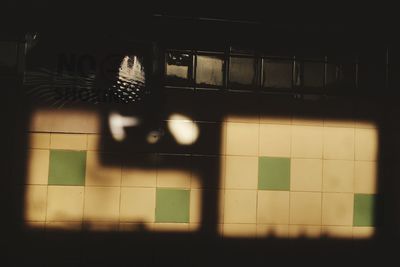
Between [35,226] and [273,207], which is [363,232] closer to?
[273,207]

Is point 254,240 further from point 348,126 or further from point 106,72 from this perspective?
point 106,72

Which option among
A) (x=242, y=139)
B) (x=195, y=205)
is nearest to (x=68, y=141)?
(x=195, y=205)

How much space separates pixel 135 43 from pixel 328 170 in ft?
5.91

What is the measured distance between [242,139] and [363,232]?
123cm

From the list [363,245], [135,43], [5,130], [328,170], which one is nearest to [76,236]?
[5,130]

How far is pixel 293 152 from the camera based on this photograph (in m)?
3.39

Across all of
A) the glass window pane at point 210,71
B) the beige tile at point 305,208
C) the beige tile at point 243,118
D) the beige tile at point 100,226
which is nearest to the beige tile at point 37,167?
the beige tile at point 100,226

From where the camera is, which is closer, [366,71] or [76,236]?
[76,236]

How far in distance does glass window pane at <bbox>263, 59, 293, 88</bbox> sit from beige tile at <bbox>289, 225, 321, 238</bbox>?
3.66 feet

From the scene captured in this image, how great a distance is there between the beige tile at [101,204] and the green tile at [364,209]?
1868 mm

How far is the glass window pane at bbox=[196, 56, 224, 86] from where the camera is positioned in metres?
3.34

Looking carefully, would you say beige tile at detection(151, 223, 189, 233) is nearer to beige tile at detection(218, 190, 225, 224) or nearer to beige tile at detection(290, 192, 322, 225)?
beige tile at detection(218, 190, 225, 224)

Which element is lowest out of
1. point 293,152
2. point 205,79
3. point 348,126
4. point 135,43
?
point 293,152

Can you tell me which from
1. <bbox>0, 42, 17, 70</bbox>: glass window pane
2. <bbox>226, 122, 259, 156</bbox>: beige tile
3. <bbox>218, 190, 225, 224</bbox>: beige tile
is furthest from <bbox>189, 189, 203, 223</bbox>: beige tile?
<bbox>0, 42, 17, 70</bbox>: glass window pane
